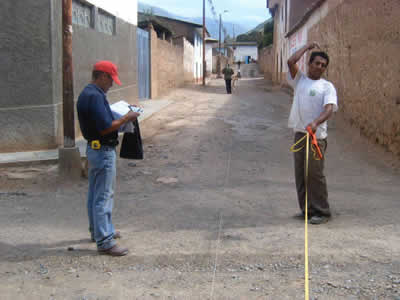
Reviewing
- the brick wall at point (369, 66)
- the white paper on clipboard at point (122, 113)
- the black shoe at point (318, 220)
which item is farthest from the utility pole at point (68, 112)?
the brick wall at point (369, 66)

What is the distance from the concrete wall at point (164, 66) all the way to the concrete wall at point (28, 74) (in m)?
10.5

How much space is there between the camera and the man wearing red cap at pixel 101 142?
378 cm

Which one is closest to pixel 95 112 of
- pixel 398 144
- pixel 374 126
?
pixel 398 144

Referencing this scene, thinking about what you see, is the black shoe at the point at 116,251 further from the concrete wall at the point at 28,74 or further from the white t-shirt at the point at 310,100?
the concrete wall at the point at 28,74

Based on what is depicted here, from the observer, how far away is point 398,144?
7465mm

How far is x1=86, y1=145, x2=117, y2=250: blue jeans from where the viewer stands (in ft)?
12.8

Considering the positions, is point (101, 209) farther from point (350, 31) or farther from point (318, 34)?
point (318, 34)

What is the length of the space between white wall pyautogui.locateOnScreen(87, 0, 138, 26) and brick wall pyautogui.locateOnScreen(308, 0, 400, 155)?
5752 mm

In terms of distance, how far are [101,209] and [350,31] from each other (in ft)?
27.4

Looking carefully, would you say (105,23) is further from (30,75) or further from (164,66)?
(164,66)

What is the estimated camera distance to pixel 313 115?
15.2 feet

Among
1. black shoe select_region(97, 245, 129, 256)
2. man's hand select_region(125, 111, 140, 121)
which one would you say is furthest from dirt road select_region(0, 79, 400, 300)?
man's hand select_region(125, 111, 140, 121)

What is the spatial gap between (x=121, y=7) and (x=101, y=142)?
1015 cm

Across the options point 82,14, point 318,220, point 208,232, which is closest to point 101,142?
point 208,232
